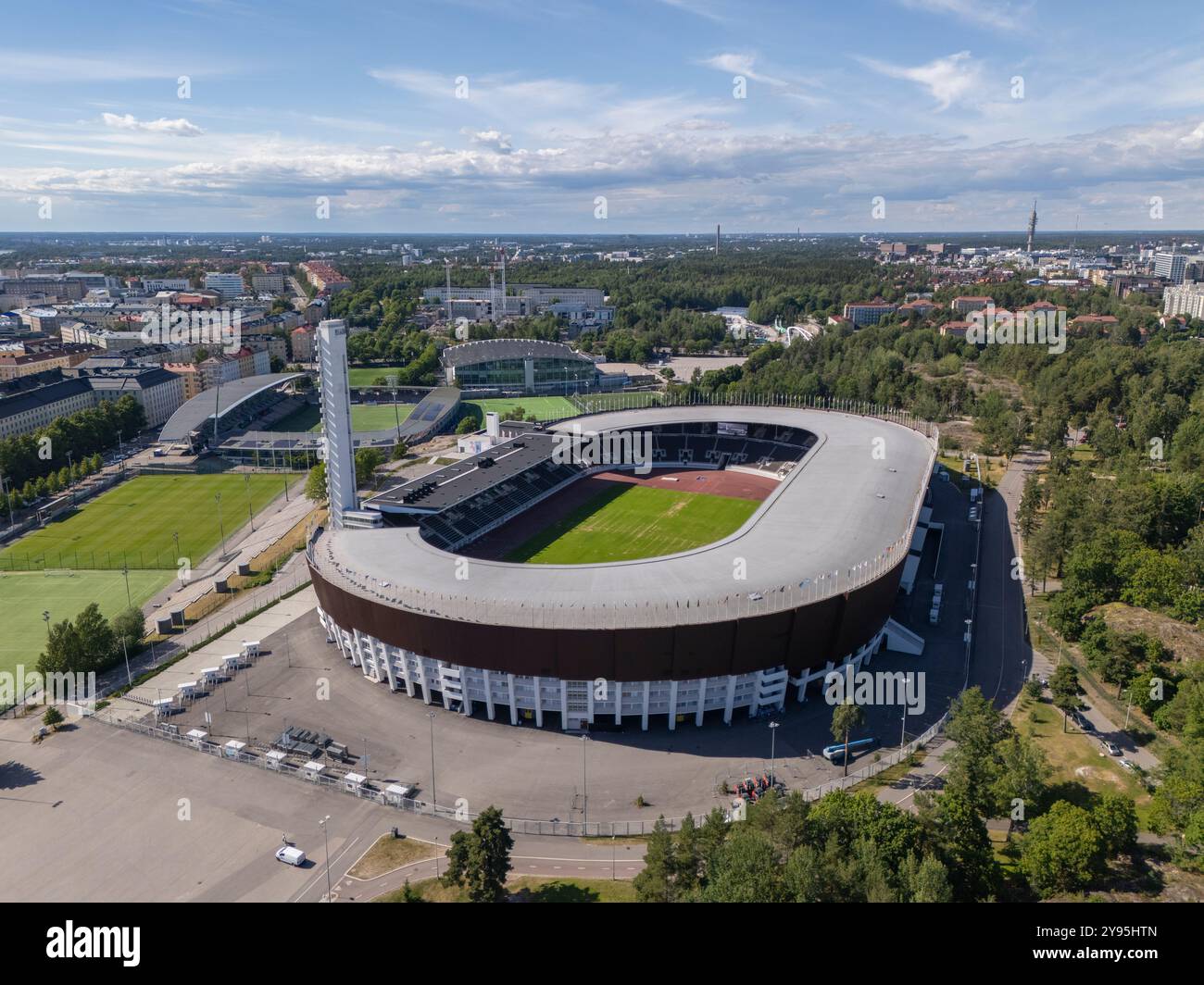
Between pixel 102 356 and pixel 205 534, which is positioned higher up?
pixel 102 356

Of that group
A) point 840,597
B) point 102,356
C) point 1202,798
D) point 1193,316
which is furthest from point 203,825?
point 1193,316

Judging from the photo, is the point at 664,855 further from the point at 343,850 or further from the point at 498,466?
the point at 498,466

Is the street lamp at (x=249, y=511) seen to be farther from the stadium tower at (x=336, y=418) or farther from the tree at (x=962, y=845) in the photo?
the tree at (x=962, y=845)

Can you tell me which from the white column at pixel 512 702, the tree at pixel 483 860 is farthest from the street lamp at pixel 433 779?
the tree at pixel 483 860

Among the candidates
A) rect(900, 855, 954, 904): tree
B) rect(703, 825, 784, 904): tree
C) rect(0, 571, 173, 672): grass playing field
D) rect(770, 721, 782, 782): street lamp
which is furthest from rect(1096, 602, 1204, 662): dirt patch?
rect(0, 571, 173, 672): grass playing field

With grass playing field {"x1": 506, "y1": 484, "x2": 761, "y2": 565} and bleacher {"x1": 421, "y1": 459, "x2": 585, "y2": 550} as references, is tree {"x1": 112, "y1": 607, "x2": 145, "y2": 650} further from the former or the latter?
grass playing field {"x1": 506, "y1": 484, "x2": 761, "y2": 565}

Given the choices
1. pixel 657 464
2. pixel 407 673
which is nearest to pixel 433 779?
pixel 407 673
